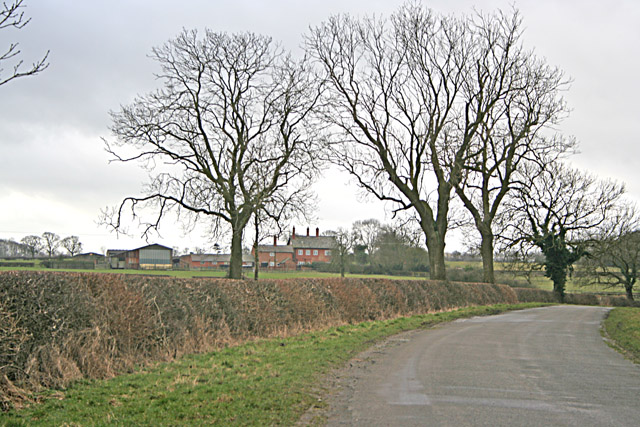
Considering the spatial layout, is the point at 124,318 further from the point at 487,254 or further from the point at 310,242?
the point at 310,242

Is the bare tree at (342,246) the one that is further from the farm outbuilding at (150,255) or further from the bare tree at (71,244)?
the bare tree at (71,244)

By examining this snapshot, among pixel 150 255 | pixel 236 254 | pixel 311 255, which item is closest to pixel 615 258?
pixel 236 254

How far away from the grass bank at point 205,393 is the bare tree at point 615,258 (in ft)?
124

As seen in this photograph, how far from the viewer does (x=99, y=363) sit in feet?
29.7

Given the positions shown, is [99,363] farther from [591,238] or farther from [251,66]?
[591,238]

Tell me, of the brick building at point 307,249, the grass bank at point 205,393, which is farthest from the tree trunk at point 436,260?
the brick building at point 307,249

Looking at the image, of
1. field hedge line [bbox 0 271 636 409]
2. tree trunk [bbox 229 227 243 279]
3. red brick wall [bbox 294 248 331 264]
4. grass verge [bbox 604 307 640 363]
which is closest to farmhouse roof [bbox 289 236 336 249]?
red brick wall [bbox 294 248 331 264]

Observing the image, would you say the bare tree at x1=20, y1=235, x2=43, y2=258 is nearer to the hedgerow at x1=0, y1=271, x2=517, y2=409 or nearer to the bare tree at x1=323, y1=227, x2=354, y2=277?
the bare tree at x1=323, y1=227, x2=354, y2=277

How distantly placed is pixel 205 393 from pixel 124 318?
10.2 feet

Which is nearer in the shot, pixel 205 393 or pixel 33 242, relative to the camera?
pixel 205 393

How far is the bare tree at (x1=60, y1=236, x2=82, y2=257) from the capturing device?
8544 centimetres

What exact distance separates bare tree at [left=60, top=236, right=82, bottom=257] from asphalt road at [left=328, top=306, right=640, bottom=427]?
81.0 m

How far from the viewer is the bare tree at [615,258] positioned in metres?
43.4

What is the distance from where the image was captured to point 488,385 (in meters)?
8.80
